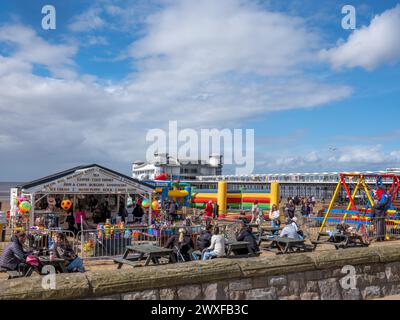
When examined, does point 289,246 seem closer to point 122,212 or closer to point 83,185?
point 83,185

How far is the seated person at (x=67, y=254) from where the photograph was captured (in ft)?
25.2

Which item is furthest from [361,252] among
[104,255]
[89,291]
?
[104,255]

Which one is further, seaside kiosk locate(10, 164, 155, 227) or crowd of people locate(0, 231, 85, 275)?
seaside kiosk locate(10, 164, 155, 227)

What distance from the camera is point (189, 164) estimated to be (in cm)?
7138

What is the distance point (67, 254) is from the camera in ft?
26.3

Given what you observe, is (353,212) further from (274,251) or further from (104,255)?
(104,255)

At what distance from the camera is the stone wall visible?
4.54 m

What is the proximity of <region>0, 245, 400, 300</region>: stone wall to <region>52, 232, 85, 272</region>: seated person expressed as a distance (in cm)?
309

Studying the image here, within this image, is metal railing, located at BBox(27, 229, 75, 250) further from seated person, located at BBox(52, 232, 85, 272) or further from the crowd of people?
the crowd of people

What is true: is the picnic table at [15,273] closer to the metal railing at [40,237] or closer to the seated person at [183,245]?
the seated person at [183,245]

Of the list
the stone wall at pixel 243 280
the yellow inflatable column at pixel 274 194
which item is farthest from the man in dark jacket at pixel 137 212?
the stone wall at pixel 243 280

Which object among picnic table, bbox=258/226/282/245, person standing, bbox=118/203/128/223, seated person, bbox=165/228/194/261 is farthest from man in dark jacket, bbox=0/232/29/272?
person standing, bbox=118/203/128/223

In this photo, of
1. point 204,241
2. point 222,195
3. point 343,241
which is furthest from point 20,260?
point 222,195

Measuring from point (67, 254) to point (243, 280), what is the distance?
398 centimetres
